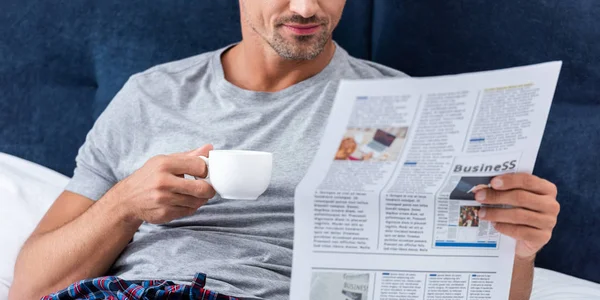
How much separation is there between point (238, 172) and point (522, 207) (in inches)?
15.2

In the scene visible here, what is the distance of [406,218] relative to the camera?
0.99m

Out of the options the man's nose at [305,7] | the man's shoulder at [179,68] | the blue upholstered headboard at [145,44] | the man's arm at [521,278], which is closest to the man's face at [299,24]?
the man's nose at [305,7]

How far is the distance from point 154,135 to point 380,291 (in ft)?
1.99

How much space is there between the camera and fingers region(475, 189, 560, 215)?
0.99 m

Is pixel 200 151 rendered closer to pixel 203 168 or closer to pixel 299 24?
pixel 203 168

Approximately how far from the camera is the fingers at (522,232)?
102 cm

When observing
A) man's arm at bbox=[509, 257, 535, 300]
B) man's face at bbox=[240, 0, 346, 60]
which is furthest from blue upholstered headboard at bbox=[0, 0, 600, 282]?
A: man's arm at bbox=[509, 257, 535, 300]

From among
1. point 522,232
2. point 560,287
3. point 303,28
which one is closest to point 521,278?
point 522,232

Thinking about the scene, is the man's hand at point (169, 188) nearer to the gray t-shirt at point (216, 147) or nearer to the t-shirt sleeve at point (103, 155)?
the gray t-shirt at point (216, 147)

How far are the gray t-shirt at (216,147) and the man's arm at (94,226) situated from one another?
0.18ft

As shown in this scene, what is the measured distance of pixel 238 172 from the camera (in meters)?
1.02

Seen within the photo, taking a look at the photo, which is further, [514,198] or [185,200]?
[185,200]

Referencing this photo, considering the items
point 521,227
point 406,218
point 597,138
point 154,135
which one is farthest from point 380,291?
point 597,138

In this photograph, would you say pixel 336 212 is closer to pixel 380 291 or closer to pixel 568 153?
pixel 380 291
